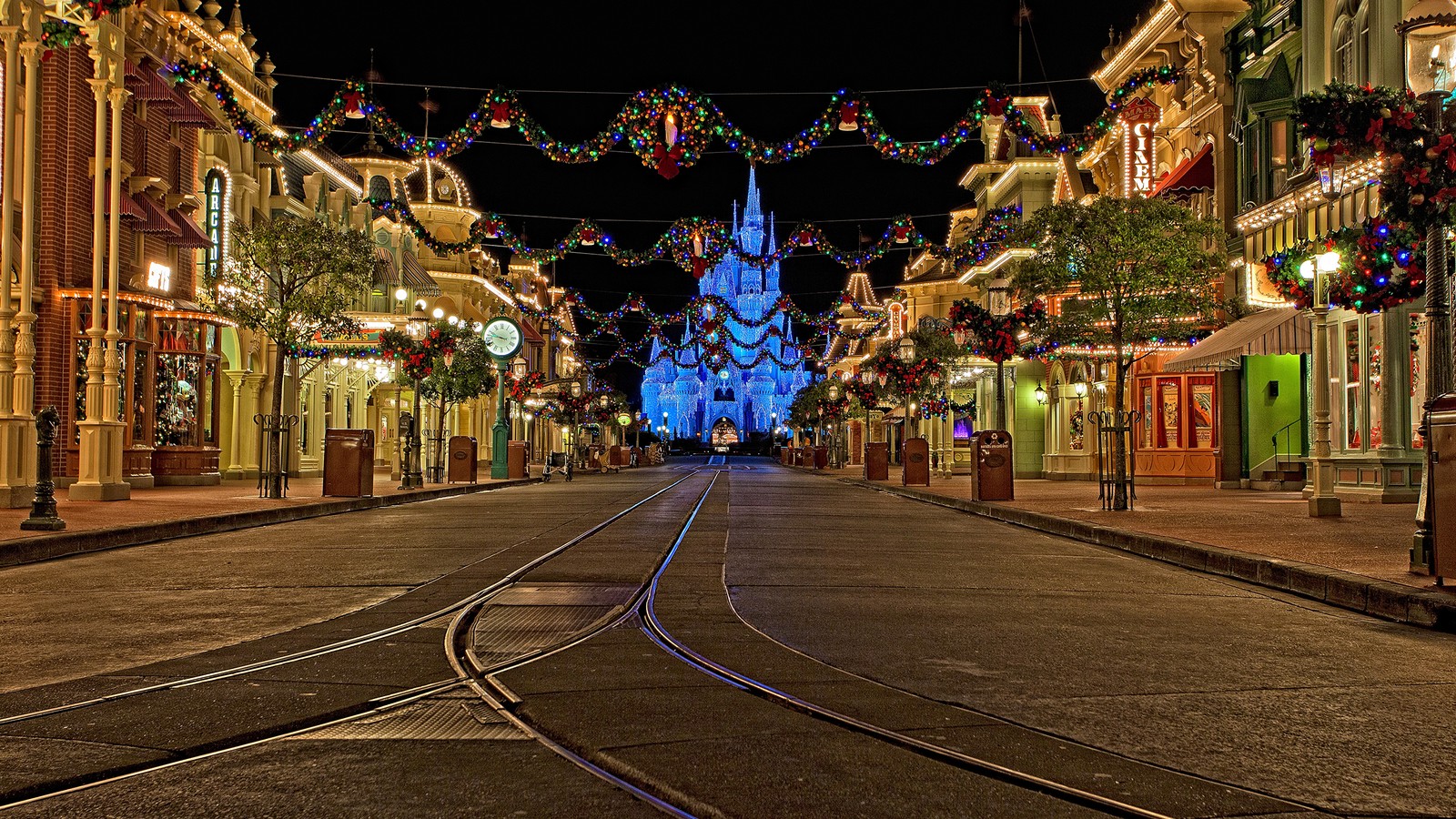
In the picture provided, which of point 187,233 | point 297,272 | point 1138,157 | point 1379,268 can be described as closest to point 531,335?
point 1138,157

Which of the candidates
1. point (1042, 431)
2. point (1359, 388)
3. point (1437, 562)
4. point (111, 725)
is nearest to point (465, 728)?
point (111, 725)

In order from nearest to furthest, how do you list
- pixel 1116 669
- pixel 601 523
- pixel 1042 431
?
pixel 1116 669 → pixel 601 523 → pixel 1042 431

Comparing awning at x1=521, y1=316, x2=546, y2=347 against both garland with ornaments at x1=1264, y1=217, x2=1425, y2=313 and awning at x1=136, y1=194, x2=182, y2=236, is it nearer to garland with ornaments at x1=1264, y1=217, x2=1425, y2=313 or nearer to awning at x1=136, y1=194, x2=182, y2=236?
awning at x1=136, y1=194, x2=182, y2=236

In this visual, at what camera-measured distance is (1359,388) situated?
2345 centimetres

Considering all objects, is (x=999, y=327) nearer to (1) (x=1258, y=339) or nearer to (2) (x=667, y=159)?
(1) (x=1258, y=339)

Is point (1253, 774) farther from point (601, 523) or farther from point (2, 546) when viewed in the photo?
point (601, 523)

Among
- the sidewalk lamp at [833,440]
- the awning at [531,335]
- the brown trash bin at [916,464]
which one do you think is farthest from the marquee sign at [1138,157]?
the awning at [531,335]

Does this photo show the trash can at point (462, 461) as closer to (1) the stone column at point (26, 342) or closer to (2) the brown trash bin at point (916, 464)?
(2) the brown trash bin at point (916, 464)

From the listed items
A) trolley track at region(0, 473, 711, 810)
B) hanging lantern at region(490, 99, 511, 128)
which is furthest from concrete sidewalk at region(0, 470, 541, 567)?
hanging lantern at region(490, 99, 511, 128)

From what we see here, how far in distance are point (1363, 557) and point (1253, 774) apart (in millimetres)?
8610

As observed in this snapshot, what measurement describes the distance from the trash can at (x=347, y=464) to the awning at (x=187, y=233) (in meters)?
7.09

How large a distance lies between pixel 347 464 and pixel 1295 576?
19.7m

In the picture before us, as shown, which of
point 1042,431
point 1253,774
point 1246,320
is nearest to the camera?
point 1253,774

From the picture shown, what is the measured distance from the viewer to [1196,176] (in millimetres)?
32000
